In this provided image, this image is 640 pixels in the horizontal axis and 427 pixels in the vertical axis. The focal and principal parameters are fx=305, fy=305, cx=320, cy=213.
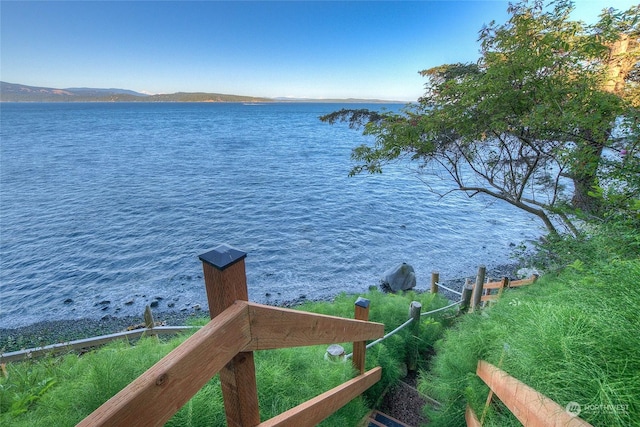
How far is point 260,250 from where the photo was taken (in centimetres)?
1430

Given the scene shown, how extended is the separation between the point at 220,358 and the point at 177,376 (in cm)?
17

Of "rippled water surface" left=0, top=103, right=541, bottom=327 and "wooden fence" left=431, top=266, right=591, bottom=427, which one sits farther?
"rippled water surface" left=0, top=103, right=541, bottom=327

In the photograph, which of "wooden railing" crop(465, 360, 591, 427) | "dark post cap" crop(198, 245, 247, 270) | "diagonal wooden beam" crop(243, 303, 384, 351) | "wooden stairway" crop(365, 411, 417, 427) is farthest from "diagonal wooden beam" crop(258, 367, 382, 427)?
"wooden railing" crop(465, 360, 591, 427)

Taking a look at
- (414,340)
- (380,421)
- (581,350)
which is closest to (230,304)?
(581,350)

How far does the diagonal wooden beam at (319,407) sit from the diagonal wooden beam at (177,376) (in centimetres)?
56

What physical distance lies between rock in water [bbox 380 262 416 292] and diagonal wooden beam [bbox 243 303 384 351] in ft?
31.5

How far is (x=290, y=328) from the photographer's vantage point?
5.00 ft

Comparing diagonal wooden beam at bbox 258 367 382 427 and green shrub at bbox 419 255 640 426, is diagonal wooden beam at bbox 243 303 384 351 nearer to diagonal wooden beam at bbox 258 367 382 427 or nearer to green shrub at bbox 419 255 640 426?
diagonal wooden beam at bbox 258 367 382 427

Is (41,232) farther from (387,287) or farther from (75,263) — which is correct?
(387,287)

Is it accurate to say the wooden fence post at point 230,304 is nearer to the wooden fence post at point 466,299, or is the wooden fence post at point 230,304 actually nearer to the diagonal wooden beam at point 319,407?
the diagonal wooden beam at point 319,407

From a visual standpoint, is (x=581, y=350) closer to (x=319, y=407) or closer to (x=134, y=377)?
(x=319, y=407)

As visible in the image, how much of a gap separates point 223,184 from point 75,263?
12778mm

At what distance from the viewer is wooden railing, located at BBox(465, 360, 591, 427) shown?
1.22 m

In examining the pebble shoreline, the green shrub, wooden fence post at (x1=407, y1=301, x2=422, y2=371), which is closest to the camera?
the green shrub
